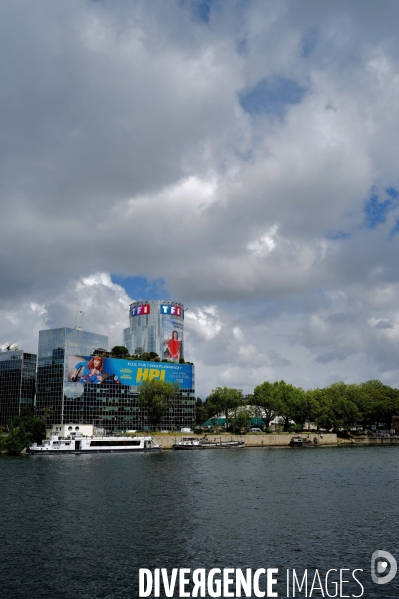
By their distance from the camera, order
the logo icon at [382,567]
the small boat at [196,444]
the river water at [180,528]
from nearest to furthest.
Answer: the logo icon at [382,567]
the river water at [180,528]
the small boat at [196,444]

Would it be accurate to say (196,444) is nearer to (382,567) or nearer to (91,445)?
(91,445)

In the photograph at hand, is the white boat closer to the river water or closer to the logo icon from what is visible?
the river water

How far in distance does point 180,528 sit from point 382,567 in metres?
19.9

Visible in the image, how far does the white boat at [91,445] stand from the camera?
164 m

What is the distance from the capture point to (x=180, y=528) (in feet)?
171

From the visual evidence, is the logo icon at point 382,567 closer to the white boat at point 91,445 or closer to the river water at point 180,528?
the river water at point 180,528

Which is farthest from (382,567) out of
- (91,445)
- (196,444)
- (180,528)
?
(196,444)

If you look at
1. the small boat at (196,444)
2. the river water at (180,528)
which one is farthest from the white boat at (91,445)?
the river water at (180,528)

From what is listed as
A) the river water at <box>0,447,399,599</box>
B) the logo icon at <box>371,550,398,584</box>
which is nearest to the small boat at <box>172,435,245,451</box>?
the river water at <box>0,447,399,599</box>

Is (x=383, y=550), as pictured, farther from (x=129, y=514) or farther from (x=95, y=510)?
(x=95, y=510)

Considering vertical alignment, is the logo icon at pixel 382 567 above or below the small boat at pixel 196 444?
below

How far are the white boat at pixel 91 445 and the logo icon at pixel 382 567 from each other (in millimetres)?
135801

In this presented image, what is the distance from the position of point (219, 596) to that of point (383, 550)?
15.9 meters

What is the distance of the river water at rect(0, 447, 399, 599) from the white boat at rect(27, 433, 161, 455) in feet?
242
